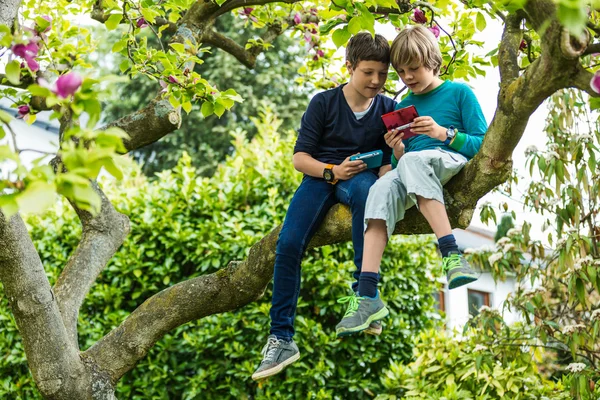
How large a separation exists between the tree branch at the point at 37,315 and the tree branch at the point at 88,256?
1.02ft

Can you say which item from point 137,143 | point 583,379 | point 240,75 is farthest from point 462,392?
point 240,75

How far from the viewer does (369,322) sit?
2.67m

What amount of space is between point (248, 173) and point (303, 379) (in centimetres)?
172

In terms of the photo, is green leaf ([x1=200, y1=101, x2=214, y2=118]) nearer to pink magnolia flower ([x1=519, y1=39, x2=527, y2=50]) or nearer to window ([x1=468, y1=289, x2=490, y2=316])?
pink magnolia flower ([x1=519, y1=39, x2=527, y2=50])

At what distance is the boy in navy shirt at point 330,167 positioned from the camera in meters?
2.87

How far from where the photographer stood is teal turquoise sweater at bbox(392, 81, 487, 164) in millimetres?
2900

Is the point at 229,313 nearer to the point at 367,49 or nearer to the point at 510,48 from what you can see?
the point at 367,49

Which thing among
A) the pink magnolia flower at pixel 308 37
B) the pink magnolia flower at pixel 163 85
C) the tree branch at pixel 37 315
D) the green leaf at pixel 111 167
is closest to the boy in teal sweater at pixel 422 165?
the pink magnolia flower at pixel 163 85

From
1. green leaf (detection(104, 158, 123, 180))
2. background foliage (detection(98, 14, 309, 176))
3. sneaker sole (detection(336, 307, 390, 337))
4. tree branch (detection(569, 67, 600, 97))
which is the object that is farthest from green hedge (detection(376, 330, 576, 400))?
background foliage (detection(98, 14, 309, 176))

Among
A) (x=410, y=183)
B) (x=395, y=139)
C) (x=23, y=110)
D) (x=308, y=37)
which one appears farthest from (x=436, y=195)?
(x=308, y=37)

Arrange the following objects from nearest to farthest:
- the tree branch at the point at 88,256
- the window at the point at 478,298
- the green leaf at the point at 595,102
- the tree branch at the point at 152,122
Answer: the green leaf at the point at 595,102 < the tree branch at the point at 88,256 < the tree branch at the point at 152,122 < the window at the point at 478,298

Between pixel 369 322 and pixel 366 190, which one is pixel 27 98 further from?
pixel 369 322

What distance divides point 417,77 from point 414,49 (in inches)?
7.0

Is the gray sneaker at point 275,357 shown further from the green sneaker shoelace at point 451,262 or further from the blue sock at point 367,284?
the green sneaker shoelace at point 451,262
